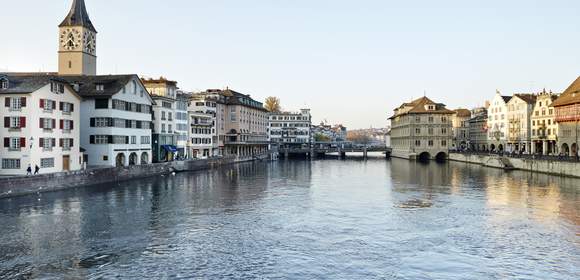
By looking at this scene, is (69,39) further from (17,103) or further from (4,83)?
(17,103)

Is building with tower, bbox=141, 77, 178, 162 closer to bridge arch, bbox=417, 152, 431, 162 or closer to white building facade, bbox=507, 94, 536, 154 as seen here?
bridge arch, bbox=417, 152, 431, 162

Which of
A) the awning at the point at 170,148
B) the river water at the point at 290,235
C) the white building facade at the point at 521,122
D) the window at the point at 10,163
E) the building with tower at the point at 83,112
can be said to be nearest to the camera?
the river water at the point at 290,235

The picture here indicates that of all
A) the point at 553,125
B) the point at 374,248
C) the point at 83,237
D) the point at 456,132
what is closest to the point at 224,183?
the point at 83,237

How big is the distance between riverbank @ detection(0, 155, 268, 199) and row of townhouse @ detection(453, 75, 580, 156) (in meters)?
69.2

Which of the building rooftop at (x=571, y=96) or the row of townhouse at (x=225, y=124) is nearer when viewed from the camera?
the building rooftop at (x=571, y=96)

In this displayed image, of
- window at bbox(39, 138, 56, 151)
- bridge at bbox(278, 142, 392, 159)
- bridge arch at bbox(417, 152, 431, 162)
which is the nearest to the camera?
window at bbox(39, 138, 56, 151)

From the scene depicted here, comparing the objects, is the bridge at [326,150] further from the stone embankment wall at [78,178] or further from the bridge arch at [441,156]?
the stone embankment wall at [78,178]

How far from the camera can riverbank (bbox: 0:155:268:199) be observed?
5019 cm

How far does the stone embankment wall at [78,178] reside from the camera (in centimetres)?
5019

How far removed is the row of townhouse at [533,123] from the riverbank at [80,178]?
6924cm

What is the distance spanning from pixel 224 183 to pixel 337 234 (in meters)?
38.7

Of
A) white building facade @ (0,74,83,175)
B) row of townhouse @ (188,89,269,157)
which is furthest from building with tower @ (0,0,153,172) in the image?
row of townhouse @ (188,89,269,157)

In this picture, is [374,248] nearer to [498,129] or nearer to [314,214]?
[314,214]

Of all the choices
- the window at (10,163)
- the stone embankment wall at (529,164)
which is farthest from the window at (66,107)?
the stone embankment wall at (529,164)
